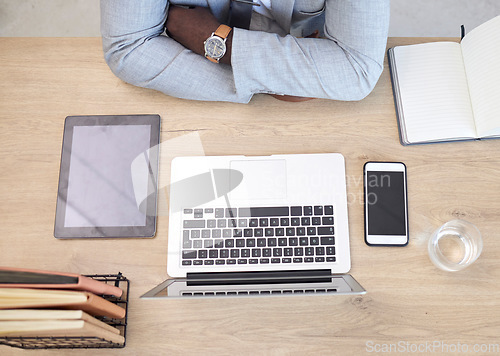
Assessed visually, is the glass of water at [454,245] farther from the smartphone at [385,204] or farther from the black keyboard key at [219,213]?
the black keyboard key at [219,213]

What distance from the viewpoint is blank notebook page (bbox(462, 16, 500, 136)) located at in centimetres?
77

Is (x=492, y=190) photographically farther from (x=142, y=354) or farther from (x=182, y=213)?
(x=142, y=354)

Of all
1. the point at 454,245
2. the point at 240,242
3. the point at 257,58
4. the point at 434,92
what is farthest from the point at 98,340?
the point at 434,92

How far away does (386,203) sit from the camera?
80 centimetres

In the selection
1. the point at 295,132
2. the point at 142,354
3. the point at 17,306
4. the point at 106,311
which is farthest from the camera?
the point at 295,132

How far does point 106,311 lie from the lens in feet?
2.11

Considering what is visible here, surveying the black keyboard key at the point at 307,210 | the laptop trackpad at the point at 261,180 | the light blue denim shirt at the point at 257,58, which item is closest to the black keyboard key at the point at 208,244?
the laptop trackpad at the point at 261,180

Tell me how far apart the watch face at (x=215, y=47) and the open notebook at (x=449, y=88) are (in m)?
0.39

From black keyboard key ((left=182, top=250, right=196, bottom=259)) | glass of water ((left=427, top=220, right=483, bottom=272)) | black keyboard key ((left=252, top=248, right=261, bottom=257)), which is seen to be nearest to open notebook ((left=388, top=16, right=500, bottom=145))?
glass of water ((left=427, top=220, right=483, bottom=272))

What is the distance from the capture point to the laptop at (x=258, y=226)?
2.52 feet

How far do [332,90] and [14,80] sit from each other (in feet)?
2.44

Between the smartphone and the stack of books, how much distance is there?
0.55 metres

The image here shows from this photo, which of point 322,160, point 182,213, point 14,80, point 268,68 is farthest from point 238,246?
point 14,80

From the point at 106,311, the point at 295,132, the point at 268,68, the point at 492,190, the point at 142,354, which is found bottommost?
the point at 142,354
